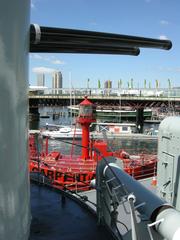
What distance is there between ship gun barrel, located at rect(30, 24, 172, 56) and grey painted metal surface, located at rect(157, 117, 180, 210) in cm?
401

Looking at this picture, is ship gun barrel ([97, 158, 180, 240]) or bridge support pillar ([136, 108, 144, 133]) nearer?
ship gun barrel ([97, 158, 180, 240])

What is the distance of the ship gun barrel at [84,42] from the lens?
8.08 ft

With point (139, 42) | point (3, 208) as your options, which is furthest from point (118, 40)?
point (3, 208)

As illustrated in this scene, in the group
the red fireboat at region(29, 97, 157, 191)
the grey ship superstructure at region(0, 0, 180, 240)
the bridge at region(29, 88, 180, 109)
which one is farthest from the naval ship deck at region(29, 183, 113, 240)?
the bridge at region(29, 88, 180, 109)

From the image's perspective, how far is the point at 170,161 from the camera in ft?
24.1

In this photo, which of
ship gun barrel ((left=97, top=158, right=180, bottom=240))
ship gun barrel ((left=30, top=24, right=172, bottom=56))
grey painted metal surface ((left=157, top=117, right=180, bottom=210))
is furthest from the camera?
grey painted metal surface ((left=157, top=117, right=180, bottom=210))

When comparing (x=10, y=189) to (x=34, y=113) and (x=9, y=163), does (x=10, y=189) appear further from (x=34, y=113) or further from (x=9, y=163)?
(x=34, y=113)

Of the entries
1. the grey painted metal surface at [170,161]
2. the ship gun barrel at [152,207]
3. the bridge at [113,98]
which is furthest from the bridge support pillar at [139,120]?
the ship gun barrel at [152,207]

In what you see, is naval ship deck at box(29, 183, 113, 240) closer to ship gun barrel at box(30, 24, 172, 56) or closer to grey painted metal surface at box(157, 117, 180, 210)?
ship gun barrel at box(30, 24, 172, 56)

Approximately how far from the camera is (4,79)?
1784 millimetres

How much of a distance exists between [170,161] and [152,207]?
3.31m

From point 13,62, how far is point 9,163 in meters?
0.62

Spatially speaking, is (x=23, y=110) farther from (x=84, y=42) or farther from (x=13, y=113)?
(x=84, y=42)

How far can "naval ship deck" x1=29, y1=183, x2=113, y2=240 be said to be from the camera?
3611 millimetres
